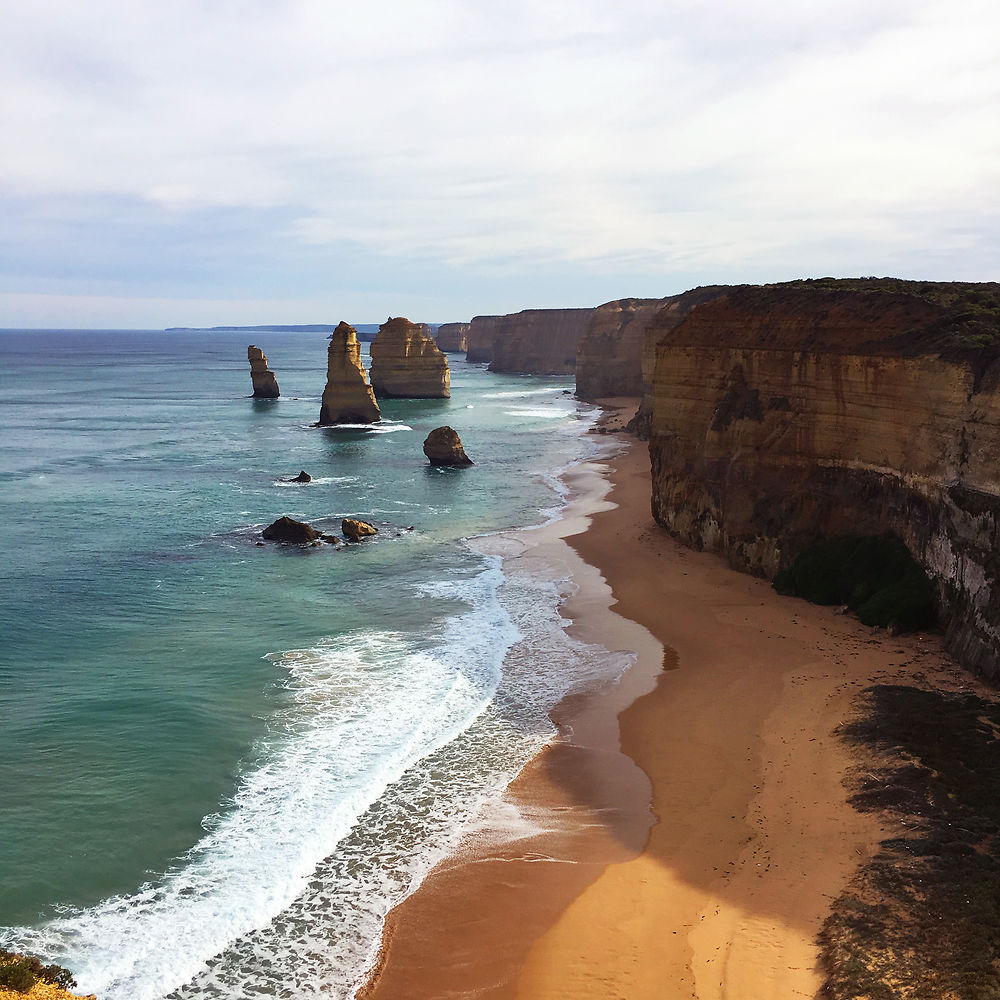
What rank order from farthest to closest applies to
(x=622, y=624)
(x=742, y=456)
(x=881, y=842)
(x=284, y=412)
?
1. (x=284, y=412)
2. (x=742, y=456)
3. (x=622, y=624)
4. (x=881, y=842)

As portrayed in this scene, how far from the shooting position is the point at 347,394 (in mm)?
86875

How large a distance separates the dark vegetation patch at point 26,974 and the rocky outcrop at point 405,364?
97.2 metres

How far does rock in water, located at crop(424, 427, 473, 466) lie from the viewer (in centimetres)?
6356

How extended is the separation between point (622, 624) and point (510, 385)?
387 feet

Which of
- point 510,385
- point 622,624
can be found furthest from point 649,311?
point 622,624

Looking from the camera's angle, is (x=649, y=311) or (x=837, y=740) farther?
(x=649, y=311)

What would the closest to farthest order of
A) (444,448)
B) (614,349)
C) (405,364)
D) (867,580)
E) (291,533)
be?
(867,580) < (291,533) < (444,448) < (405,364) < (614,349)

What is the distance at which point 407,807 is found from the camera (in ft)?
62.9

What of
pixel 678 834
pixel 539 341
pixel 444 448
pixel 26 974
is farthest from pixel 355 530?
pixel 539 341

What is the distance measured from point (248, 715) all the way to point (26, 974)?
38.0 feet

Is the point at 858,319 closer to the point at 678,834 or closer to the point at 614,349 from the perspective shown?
the point at 678,834

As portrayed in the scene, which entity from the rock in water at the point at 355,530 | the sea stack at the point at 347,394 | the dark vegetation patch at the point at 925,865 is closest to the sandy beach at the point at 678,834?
the dark vegetation patch at the point at 925,865

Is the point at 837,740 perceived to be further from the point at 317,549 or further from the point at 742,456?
the point at 317,549

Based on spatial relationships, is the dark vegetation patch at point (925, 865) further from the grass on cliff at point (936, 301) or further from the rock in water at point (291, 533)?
the rock in water at point (291, 533)
